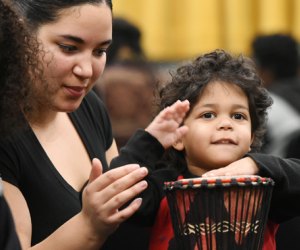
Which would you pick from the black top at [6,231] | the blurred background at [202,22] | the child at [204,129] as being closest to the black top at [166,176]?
the child at [204,129]

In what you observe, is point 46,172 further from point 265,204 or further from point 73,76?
point 265,204

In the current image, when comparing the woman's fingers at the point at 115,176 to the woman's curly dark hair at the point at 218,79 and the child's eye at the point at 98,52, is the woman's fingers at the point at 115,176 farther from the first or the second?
the child's eye at the point at 98,52

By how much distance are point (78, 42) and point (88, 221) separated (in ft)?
1.83

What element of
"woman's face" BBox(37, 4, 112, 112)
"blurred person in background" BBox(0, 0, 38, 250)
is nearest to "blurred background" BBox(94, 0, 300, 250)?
"woman's face" BBox(37, 4, 112, 112)

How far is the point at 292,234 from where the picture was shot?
3.05 meters

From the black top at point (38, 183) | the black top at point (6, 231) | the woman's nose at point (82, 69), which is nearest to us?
the black top at point (6, 231)

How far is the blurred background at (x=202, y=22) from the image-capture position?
6.54 meters

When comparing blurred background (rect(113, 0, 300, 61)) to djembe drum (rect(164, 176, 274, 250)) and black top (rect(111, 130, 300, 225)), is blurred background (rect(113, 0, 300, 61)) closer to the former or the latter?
black top (rect(111, 130, 300, 225))

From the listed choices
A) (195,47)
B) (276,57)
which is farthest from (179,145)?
(195,47)

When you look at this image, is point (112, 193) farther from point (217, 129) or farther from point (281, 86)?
point (281, 86)

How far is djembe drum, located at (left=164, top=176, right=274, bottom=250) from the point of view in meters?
2.72

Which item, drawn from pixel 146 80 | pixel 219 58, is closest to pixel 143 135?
pixel 219 58

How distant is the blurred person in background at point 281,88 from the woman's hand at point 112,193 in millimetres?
2341

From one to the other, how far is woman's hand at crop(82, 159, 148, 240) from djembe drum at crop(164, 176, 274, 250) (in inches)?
4.2
